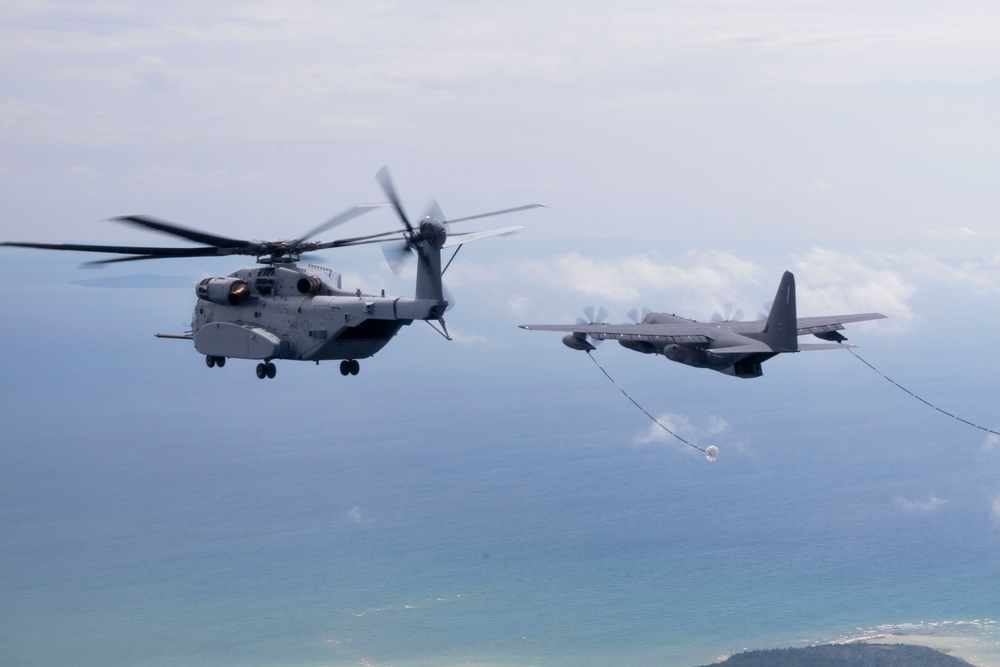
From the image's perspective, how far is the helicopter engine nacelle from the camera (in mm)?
68438

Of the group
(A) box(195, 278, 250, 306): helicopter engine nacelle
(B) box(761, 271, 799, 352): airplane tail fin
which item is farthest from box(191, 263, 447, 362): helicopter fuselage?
(B) box(761, 271, 799, 352): airplane tail fin

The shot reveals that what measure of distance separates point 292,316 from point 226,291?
5.03 meters

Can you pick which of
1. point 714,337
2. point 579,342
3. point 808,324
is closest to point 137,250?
point 579,342

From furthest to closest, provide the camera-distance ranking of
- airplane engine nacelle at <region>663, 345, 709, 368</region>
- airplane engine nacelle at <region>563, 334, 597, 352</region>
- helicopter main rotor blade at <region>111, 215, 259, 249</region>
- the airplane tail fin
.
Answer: airplane engine nacelle at <region>563, 334, 597, 352</region>, airplane engine nacelle at <region>663, 345, 709, 368</region>, the airplane tail fin, helicopter main rotor blade at <region>111, 215, 259, 249</region>

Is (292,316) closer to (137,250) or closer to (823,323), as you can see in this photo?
(137,250)

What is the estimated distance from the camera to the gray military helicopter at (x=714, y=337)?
75.8m

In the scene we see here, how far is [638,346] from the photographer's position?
84938mm

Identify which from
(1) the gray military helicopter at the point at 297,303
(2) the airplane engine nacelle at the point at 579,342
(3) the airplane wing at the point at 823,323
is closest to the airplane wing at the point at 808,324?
(3) the airplane wing at the point at 823,323

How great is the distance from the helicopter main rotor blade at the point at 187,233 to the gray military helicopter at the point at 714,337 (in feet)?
69.3

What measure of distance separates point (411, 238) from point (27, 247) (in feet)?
64.2

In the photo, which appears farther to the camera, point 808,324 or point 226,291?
point 808,324

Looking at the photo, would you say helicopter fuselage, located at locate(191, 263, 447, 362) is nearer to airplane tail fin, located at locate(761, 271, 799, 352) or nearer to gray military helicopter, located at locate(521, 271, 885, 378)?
gray military helicopter, located at locate(521, 271, 885, 378)

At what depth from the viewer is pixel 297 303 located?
66812mm

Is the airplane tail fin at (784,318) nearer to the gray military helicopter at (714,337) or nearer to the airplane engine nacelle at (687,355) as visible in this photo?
the gray military helicopter at (714,337)
